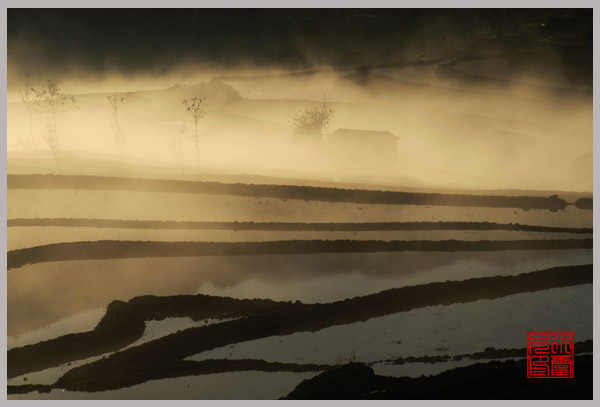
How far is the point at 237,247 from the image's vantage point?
849 centimetres

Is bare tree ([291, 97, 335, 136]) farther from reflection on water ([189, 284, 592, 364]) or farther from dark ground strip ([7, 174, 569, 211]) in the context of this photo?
reflection on water ([189, 284, 592, 364])

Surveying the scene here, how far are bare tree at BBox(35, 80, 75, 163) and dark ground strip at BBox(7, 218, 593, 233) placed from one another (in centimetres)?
105

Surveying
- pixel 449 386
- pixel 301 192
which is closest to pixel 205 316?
pixel 301 192

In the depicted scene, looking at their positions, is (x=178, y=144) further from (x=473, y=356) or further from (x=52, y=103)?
(x=473, y=356)

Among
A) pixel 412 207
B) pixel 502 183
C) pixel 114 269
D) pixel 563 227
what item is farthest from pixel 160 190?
pixel 563 227

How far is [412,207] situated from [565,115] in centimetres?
271

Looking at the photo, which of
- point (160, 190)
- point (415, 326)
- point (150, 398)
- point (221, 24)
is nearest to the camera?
point (150, 398)

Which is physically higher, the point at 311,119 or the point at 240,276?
the point at 311,119

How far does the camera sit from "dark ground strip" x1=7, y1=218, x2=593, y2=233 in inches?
337

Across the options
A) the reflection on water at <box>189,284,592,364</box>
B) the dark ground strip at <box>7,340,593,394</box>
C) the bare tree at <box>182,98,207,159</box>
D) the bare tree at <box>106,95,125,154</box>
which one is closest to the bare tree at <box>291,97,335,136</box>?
the bare tree at <box>182,98,207,159</box>

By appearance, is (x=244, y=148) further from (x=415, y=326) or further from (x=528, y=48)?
(x=528, y=48)

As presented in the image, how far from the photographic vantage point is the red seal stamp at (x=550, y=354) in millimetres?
7457

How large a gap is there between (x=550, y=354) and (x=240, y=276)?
371 cm

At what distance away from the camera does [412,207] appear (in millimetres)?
9188
